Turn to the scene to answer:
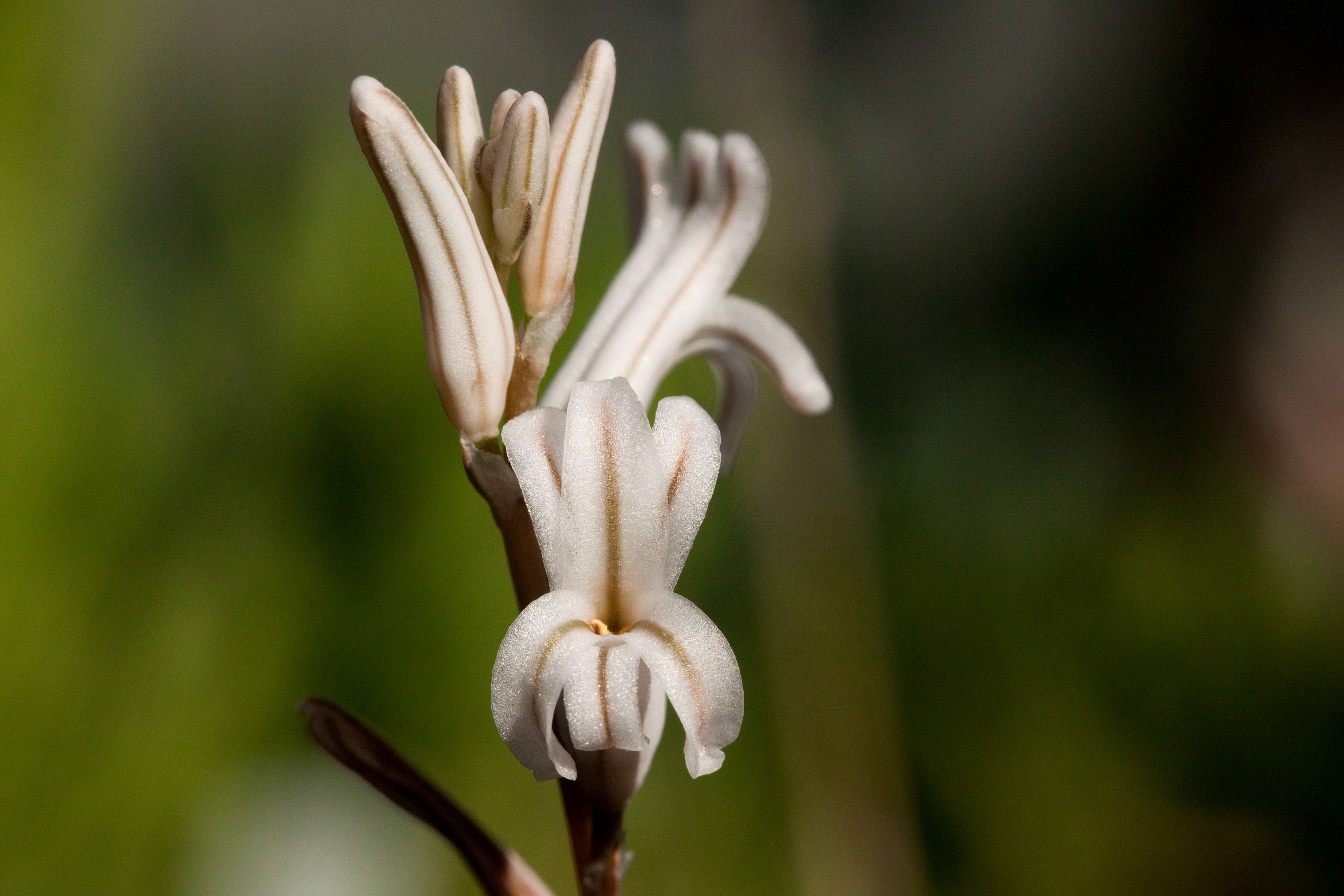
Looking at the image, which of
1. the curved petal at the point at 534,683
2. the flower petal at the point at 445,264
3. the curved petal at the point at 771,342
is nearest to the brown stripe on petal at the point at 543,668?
the curved petal at the point at 534,683

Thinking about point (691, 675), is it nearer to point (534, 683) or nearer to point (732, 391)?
point (534, 683)

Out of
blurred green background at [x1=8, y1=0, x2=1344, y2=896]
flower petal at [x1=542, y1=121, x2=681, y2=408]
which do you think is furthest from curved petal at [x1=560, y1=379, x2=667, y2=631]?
blurred green background at [x1=8, y1=0, x2=1344, y2=896]

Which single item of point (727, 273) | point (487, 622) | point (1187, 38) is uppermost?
point (1187, 38)

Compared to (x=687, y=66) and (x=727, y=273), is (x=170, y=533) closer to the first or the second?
(x=727, y=273)

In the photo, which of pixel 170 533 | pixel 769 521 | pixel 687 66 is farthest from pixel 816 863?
pixel 687 66

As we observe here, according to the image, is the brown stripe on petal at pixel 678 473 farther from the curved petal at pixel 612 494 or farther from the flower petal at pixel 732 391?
the flower petal at pixel 732 391

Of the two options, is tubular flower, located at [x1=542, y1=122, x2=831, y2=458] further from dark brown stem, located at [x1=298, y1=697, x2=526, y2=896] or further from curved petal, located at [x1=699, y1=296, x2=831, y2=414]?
dark brown stem, located at [x1=298, y1=697, x2=526, y2=896]
